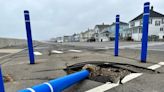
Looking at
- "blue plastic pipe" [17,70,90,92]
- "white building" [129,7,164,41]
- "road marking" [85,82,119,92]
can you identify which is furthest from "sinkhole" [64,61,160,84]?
"white building" [129,7,164,41]

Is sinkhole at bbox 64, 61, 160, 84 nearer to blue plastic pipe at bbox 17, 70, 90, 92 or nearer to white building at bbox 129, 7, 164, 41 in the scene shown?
blue plastic pipe at bbox 17, 70, 90, 92

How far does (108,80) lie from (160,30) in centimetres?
5468

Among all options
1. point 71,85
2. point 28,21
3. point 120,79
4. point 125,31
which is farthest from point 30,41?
point 125,31

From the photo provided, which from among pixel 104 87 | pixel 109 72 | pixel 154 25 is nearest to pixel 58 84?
pixel 104 87

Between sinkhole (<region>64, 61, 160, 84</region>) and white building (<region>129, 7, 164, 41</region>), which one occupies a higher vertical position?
white building (<region>129, 7, 164, 41</region>)

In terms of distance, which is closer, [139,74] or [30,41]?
[139,74]

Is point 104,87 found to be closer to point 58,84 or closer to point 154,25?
point 58,84

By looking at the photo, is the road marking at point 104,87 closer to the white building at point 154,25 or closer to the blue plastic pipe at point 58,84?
the blue plastic pipe at point 58,84

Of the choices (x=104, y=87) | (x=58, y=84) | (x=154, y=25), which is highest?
(x=154, y=25)

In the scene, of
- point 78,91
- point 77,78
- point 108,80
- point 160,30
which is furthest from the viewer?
point 160,30

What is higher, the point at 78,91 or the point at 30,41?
the point at 30,41

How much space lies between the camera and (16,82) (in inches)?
157

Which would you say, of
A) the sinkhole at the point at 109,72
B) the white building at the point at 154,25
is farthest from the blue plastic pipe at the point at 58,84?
the white building at the point at 154,25

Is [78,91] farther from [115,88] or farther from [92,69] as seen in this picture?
[92,69]
